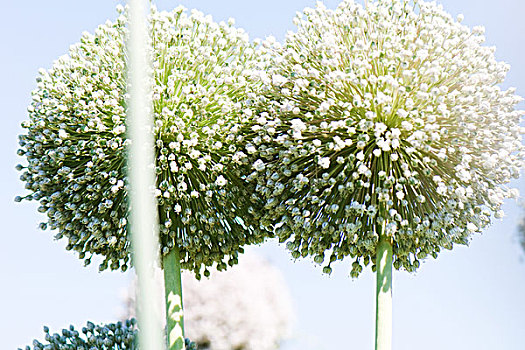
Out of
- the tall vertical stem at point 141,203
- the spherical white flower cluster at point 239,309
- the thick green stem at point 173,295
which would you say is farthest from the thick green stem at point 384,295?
the spherical white flower cluster at point 239,309

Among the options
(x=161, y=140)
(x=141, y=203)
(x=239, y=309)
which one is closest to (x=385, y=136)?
(x=161, y=140)

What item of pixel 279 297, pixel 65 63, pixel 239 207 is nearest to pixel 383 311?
pixel 239 207

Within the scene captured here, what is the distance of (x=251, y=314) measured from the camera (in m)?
2.33

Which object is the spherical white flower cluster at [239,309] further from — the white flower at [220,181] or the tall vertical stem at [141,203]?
the tall vertical stem at [141,203]

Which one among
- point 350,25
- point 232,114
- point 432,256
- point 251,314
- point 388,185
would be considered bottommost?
point 251,314

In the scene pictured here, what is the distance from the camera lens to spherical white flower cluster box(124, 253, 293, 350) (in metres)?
2.20

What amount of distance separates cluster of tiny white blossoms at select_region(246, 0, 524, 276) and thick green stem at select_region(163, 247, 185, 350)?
7.5 inches

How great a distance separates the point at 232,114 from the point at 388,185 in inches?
11.1

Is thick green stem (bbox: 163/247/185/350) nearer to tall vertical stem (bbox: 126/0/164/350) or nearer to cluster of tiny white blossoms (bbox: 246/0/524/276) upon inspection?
cluster of tiny white blossoms (bbox: 246/0/524/276)

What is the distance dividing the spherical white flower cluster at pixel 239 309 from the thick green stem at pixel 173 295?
101 centimetres

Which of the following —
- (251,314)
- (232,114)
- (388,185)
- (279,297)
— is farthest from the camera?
(279,297)

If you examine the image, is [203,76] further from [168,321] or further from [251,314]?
[251,314]

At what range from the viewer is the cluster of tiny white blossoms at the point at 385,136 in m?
0.91

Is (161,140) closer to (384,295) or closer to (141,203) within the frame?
(384,295)
